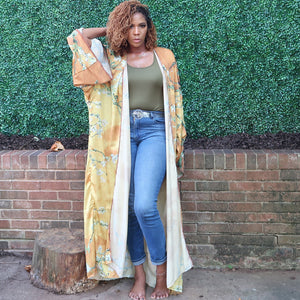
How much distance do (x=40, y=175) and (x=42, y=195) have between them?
184mm

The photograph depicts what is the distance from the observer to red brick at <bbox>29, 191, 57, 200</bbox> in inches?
136

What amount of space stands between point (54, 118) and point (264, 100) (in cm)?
225

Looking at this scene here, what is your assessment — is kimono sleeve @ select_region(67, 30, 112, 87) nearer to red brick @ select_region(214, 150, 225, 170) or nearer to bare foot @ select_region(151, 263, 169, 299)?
red brick @ select_region(214, 150, 225, 170)

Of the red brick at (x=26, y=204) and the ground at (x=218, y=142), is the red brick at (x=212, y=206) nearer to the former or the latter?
the ground at (x=218, y=142)

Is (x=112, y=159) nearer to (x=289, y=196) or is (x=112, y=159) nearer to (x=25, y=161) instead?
(x=25, y=161)

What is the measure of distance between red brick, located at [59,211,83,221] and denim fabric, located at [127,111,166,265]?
695 mm

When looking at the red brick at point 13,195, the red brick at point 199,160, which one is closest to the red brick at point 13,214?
the red brick at point 13,195

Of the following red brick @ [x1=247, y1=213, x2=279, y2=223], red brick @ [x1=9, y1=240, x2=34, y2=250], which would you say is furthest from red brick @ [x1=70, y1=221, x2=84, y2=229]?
red brick @ [x1=247, y1=213, x2=279, y2=223]

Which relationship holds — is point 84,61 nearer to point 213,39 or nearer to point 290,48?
point 213,39

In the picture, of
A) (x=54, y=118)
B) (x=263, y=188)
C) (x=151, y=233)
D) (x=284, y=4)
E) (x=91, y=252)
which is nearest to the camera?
(x=151, y=233)

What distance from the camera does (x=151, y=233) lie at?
106 inches

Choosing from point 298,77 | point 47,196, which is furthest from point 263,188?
point 47,196

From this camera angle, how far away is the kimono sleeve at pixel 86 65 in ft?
8.93

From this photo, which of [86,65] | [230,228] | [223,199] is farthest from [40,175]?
[230,228]
